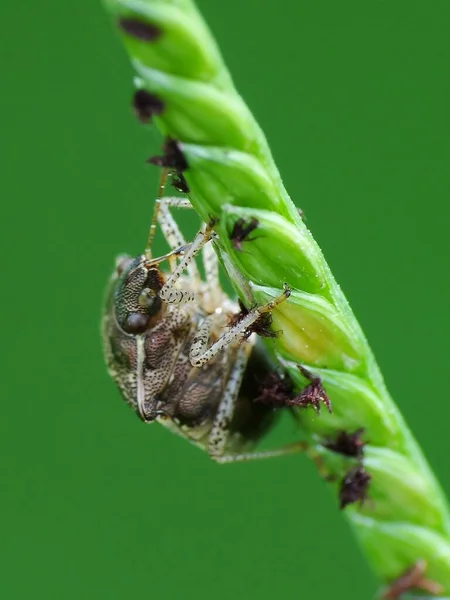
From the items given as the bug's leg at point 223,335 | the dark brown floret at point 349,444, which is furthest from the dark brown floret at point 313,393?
the bug's leg at point 223,335

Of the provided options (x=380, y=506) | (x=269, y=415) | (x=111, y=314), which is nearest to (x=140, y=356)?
(x=111, y=314)

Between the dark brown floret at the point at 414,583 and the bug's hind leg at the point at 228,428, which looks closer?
the dark brown floret at the point at 414,583

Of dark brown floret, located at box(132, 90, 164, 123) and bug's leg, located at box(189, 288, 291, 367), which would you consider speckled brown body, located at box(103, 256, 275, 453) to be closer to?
bug's leg, located at box(189, 288, 291, 367)

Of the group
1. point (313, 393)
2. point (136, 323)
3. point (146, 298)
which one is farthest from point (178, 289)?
point (313, 393)

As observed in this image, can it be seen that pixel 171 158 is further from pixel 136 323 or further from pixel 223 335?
pixel 136 323

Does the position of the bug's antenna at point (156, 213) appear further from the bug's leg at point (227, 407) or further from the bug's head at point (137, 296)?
the bug's leg at point (227, 407)
